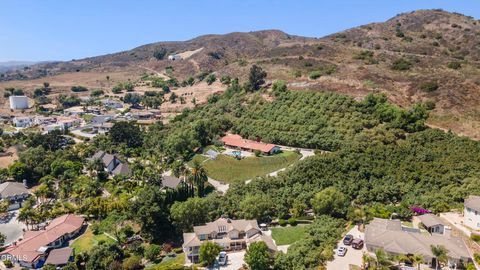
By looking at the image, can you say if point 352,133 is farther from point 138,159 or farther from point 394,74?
point 138,159

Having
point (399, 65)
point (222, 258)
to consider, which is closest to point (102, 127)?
point (222, 258)

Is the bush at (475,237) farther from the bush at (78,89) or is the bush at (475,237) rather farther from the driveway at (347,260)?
the bush at (78,89)

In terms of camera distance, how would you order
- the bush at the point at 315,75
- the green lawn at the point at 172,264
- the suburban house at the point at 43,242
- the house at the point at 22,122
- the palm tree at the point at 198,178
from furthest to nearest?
the house at the point at 22,122, the bush at the point at 315,75, the palm tree at the point at 198,178, the suburban house at the point at 43,242, the green lawn at the point at 172,264

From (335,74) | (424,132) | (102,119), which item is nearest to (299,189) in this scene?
(424,132)

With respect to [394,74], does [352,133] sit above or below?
below

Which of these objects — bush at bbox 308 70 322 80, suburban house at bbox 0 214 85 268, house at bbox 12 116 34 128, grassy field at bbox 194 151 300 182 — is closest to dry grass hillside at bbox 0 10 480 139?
bush at bbox 308 70 322 80

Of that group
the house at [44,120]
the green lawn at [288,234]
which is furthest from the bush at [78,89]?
the green lawn at [288,234]

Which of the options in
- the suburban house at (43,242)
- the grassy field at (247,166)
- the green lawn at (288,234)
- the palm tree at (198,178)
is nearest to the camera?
the green lawn at (288,234)
